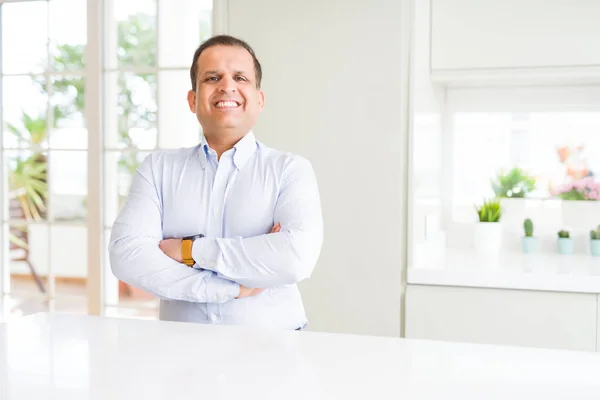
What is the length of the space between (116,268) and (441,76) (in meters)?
1.72

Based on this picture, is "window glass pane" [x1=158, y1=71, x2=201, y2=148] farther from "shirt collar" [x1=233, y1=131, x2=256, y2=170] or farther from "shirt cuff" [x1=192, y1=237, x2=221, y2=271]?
"shirt cuff" [x1=192, y1=237, x2=221, y2=271]

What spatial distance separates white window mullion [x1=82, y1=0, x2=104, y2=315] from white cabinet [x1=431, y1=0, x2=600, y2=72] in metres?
1.57

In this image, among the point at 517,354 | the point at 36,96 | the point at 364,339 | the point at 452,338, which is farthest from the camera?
the point at 36,96

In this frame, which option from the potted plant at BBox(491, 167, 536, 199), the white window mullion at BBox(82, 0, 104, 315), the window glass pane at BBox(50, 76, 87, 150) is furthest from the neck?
the potted plant at BBox(491, 167, 536, 199)

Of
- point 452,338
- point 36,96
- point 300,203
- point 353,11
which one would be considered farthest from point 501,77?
point 36,96

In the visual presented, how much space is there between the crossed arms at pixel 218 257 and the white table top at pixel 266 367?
33 cm

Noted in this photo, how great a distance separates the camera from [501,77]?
295 cm

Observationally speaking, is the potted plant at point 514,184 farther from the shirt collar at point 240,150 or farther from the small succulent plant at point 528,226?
the shirt collar at point 240,150

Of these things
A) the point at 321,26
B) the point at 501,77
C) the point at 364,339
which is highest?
the point at 321,26

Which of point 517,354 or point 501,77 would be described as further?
point 501,77

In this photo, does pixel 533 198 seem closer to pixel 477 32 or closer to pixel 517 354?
pixel 477 32

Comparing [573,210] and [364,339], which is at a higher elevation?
[573,210]

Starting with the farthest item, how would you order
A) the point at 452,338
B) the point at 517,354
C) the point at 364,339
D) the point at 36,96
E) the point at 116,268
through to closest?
the point at 36,96 → the point at 452,338 → the point at 116,268 → the point at 364,339 → the point at 517,354

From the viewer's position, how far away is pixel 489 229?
3244 millimetres
